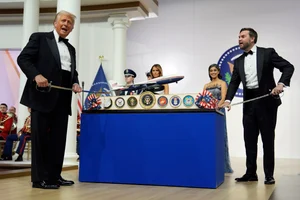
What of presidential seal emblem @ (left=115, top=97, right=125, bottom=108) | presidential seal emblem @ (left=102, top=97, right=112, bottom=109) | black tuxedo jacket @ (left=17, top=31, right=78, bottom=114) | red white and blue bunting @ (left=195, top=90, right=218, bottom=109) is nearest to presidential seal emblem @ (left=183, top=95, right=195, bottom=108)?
red white and blue bunting @ (left=195, top=90, right=218, bottom=109)

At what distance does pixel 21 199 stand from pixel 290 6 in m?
7.65

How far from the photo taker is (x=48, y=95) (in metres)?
2.79

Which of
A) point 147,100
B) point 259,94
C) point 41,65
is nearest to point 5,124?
point 41,65

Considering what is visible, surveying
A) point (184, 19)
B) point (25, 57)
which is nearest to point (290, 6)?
point (184, 19)

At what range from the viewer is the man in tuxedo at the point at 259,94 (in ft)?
10.5

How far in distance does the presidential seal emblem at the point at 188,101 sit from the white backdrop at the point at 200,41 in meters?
5.47

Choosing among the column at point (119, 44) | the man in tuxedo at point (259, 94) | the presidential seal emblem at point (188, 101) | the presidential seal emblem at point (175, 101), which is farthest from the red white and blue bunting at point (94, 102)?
the column at point (119, 44)

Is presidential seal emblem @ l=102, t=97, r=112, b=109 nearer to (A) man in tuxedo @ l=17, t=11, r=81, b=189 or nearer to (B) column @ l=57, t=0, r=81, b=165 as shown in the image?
(A) man in tuxedo @ l=17, t=11, r=81, b=189

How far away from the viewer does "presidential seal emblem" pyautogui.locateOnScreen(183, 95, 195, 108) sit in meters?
2.93

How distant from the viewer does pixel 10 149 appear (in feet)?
19.2

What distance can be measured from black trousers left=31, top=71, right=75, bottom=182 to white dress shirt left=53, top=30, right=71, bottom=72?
0.16 ft

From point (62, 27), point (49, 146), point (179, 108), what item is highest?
point (62, 27)

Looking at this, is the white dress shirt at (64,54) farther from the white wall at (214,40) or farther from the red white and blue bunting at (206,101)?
the white wall at (214,40)

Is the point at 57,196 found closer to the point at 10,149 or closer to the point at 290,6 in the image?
the point at 10,149
